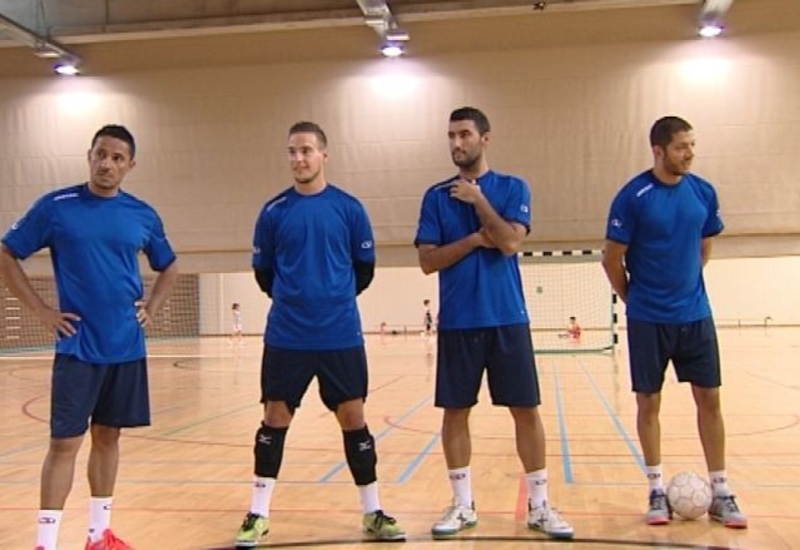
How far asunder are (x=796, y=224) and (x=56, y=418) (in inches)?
525

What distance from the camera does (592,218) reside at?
14.5m

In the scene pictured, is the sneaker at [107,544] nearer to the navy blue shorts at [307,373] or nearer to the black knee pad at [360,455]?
the navy blue shorts at [307,373]

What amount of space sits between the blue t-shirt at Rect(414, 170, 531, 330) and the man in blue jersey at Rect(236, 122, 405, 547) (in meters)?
0.40

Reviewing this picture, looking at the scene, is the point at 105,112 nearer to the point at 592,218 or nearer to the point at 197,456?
the point at 592,218

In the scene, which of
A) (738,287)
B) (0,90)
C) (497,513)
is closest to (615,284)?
(497,513)

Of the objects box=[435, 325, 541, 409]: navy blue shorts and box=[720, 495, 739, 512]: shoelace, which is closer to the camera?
box=[435, 325, 541, 409]: navy blue shorts

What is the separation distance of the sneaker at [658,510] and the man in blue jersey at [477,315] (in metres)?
0.50

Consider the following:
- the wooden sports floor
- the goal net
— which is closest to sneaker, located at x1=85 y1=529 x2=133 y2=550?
the wooden sports floor

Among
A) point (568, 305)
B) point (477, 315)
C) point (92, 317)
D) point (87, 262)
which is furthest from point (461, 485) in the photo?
point (568, 305)

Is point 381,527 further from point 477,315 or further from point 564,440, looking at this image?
point 564,440

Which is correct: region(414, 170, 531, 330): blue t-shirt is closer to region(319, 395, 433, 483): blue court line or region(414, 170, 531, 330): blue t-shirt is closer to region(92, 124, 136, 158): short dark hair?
region(92, 124, 136, 158): short dark hair

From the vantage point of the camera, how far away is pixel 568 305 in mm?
23578

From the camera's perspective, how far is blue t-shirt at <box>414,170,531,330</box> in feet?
13.3

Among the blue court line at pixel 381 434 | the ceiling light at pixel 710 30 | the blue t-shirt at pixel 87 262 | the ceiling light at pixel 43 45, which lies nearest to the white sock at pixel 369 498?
the blue t-shirt at pixel 87 262
